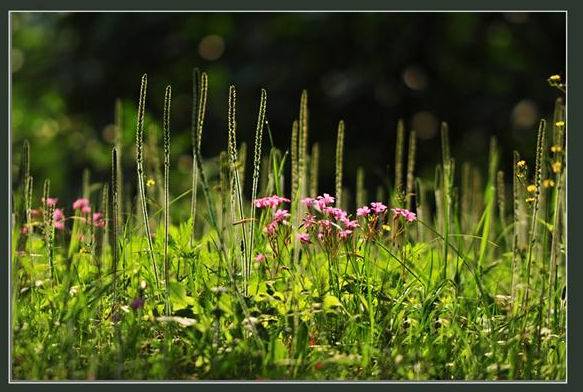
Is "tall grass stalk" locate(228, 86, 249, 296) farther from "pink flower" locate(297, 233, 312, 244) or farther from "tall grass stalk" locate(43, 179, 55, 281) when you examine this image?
"tall grass stalk" locate(43, 179, 55, 281)

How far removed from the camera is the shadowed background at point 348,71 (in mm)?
7699

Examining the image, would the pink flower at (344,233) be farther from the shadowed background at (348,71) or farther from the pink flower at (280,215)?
the shadowed background at (348,71)

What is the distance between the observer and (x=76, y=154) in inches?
362

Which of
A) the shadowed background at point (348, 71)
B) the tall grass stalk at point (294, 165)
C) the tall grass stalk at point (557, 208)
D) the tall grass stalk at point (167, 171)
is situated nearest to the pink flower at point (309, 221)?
the tall grass stalk at point (294, 165)

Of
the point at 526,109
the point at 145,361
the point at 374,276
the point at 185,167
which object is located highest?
the point at 526,109

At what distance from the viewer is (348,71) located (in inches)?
309

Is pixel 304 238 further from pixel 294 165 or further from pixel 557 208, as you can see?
pixel 557 208

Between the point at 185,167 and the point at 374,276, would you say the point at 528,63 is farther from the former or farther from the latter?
the point at 374,276

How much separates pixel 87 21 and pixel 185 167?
153 centimetres

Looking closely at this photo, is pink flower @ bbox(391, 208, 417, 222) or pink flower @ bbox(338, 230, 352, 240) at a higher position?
pink flower @ bbox(391, 208, 417, 222)

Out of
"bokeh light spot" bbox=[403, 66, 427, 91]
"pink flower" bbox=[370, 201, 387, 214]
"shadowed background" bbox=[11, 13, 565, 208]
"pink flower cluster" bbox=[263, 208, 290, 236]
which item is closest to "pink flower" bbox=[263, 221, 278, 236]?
"pink flower cluster" bbox=[263, 208, 290, 236]

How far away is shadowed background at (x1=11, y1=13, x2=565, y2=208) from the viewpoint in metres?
7.70

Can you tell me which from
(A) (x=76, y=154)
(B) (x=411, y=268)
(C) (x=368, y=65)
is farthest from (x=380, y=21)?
(B) (x=411, y=268)

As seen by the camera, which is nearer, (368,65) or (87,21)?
(368,65)
